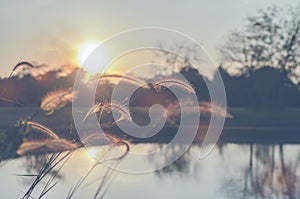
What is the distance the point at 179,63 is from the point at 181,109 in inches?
237

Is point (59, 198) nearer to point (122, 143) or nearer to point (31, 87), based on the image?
point (31, 87)

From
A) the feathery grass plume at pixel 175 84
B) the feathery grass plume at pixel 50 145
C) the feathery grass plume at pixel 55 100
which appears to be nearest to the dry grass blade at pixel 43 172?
the feathery grass plume at pixel 50 145

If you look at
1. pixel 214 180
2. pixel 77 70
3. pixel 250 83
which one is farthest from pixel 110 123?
pixel 250 83

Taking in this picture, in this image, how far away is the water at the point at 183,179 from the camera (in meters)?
4.60

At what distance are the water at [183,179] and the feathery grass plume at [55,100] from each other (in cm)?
173

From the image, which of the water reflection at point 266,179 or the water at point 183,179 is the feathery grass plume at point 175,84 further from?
the water reflection at point 266,179

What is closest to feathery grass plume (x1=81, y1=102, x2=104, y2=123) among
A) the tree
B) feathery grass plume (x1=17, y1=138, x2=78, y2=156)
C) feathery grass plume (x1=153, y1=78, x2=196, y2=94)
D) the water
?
feathery grass plume (x1=17, y1=138, x2=78, y2=156)

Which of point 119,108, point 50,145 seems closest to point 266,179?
point 119,108

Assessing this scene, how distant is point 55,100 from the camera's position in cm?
203

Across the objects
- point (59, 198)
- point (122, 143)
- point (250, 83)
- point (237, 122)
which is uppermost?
point (250, 83)

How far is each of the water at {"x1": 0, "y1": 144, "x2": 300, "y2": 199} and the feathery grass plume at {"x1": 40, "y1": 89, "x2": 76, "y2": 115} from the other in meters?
1.73

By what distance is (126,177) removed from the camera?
5988 millimetres

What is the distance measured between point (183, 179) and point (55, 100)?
4.40 meters

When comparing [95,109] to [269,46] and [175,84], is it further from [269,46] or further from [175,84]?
[269,46]
